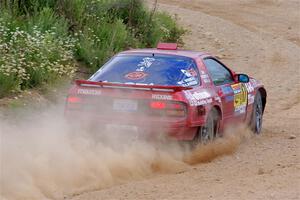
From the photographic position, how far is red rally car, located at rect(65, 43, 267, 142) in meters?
9.57

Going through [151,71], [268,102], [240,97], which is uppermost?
[151,71]

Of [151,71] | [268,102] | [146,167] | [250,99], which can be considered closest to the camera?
[146,167]

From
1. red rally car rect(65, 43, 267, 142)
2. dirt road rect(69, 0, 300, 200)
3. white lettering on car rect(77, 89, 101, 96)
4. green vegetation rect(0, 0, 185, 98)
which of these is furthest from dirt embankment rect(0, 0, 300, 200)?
green vegetation rect(0, 0, 185, 98)

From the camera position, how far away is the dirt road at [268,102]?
8320 mm

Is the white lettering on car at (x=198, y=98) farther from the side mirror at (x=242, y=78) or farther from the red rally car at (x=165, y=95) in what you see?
the side mirror at (x=242, y=78)

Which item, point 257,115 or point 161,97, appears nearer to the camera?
point 161,97

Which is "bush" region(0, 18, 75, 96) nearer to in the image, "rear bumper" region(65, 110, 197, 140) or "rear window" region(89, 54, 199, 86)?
"rear window" region(89, 54, 199, 86)

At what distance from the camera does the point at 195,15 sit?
28.8 meters

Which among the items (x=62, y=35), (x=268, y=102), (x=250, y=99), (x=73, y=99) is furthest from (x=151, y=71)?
(x=268, y=102)

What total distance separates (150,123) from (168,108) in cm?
28

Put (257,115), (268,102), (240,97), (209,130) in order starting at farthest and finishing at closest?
1. (268,102)
2. (257,115)
3. (240,97)
4. (209,130)

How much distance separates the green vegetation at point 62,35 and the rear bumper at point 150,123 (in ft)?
10.7

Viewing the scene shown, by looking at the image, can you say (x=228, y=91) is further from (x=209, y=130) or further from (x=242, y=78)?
(x=209, y=130)

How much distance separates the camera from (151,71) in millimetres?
10516
